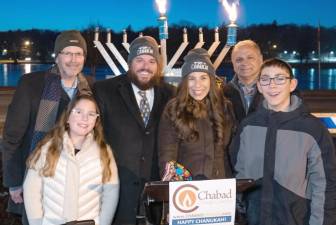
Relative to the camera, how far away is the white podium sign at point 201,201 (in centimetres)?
251

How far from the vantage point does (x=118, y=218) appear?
385cm

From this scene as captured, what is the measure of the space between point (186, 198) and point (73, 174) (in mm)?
966

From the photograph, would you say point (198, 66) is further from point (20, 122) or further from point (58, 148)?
point (20, 122)

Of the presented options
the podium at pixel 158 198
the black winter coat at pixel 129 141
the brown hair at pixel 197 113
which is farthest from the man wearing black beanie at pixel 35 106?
the podium at pixel 158 198

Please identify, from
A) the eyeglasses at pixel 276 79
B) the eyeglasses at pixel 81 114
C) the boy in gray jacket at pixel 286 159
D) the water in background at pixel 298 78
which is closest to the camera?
the boy in gray jacket at pixel 286 159

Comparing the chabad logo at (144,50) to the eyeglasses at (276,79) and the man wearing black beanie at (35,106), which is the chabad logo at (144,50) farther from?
the eyeglasses at (276,79)

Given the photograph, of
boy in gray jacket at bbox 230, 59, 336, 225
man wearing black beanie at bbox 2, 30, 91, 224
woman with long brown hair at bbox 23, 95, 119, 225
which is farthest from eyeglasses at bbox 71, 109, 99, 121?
boy in gray jacket at bbox 230, 59, 336, 225

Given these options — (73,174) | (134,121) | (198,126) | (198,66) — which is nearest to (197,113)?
(198,126)

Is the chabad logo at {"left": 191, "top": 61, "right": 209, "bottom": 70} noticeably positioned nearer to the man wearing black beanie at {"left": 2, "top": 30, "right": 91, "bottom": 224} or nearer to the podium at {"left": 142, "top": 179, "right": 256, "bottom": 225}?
the man wearing black beanie at {"left": 2, "top": 30, "right": 91, "bottom": 224}

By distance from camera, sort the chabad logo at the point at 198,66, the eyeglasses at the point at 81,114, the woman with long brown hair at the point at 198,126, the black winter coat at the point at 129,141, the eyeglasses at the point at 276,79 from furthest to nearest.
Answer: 1. the black winter coat at the point at 129,141
2. the chabad logo at the point at 198,66
3. the woman with long brown hair at the point at 198,126
4. the eyeglasses at the point at 81,114
5. the eyeglasses at the point at 276,79

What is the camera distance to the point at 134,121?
3.78 meters

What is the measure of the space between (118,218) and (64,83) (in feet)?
3.83

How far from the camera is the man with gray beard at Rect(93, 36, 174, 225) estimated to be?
12.4ft

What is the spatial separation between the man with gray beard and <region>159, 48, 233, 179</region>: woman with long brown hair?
32cm
